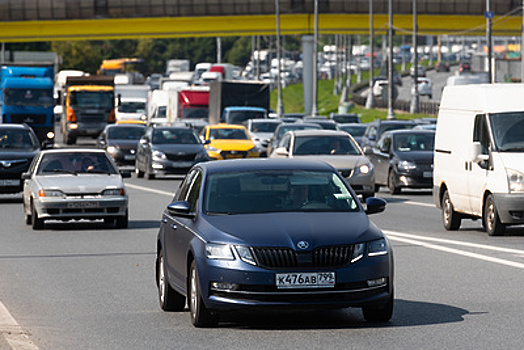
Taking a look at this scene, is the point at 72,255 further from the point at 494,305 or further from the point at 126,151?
the point at 126,151

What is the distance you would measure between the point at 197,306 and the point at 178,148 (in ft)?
102

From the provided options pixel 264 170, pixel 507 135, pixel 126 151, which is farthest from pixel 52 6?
pixel 264 170

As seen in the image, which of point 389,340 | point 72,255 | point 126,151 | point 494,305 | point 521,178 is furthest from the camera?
point 126,151

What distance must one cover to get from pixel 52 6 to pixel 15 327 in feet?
286

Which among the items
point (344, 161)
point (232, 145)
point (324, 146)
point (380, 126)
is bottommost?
point (232, 145)

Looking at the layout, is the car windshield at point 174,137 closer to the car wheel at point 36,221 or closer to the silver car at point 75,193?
the silver car at point 75,193

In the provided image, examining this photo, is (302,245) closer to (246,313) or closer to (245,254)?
(245,254)

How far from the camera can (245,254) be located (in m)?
10.6

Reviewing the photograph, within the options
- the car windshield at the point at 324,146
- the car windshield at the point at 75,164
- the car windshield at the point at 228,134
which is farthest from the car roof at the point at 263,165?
the car windshield at the point at 228,134

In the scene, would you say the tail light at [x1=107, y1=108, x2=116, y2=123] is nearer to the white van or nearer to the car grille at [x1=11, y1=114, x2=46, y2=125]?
the car grille at [x1=11, y1=114, x2=46, y2=125]

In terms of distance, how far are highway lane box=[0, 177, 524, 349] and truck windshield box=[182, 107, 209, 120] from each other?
45.8 m

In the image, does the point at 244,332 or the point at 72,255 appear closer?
the point at 244,332

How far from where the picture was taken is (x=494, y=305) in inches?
482

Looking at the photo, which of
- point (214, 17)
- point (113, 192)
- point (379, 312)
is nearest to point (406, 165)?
point (113, 192)
